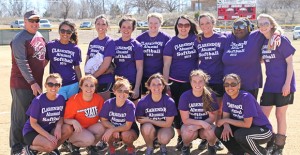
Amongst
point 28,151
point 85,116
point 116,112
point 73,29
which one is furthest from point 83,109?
point 73,29

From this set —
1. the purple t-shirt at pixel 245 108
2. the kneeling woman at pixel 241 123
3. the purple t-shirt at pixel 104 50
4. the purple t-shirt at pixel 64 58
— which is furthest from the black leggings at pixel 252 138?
the purple t-shirt at pixel 64 58

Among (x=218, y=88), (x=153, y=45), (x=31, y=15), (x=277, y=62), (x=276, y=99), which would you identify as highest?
(x=31, y=15)

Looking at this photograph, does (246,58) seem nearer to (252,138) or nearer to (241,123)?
(241,123)

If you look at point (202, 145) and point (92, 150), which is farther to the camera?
point (202, 145)

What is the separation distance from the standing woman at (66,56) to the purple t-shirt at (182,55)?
1.41 metres

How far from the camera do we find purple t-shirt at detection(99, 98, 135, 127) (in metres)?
5.54

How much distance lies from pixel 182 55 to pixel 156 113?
0.99 m

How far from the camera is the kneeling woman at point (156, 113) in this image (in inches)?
217

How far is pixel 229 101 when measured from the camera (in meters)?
5.34

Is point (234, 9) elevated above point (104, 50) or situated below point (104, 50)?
above

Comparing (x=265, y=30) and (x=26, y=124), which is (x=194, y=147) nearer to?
(x=265, y=30)

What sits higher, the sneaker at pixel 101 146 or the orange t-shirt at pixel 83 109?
the orange t-shirt at pixel 83 109

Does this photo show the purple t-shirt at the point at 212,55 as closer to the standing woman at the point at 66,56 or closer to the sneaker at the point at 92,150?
the standing woman at the point at 66,56

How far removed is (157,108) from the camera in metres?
5.61
